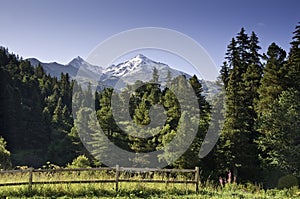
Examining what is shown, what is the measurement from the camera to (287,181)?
2317 cm

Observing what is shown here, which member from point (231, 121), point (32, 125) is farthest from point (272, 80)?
point (32, 125)

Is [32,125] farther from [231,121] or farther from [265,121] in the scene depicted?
[265,121]

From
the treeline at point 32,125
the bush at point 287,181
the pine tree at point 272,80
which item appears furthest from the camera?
the treeline at point 32,125

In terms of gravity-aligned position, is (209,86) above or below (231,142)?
above

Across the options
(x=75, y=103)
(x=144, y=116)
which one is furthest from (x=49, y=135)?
(x=144, y=116)

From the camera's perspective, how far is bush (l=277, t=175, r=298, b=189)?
2272 centimetres


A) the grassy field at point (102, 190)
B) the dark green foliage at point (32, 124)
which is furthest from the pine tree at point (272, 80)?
the dark green foliage at point (32, 124)

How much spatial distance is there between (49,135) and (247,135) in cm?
3923

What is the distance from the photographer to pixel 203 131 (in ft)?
96.9

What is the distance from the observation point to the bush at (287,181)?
2272cm

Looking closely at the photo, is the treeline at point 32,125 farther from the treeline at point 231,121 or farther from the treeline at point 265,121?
the treeline at point 265,121

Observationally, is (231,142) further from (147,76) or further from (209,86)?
(147,76)

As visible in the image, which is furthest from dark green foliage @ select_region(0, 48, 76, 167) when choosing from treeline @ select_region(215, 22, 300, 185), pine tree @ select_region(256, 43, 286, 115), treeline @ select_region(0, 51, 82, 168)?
pine tree @ select_region(256, 43, 286, 115)

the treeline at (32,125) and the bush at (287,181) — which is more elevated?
the treeline at (32,125)
